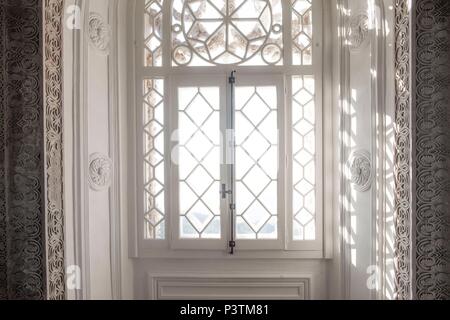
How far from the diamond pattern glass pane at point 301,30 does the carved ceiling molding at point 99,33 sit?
4.29 feet

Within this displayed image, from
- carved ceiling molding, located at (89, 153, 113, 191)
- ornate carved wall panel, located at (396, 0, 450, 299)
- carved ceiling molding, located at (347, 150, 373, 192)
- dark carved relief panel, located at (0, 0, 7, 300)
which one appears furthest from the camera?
carved ceiling molding, located at (89, 153, 113, 191)

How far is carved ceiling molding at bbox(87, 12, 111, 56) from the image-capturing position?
2015 mm

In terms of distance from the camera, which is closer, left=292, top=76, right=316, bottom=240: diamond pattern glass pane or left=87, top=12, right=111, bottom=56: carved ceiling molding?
left=87, top=12, right=111, bottom=56: carved ceiling molding

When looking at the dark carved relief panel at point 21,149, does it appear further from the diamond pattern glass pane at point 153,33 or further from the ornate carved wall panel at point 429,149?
the ornate carved wall panel at point 429,149

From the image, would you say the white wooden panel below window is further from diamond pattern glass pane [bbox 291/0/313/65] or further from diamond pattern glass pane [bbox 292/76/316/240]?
diamond pattern glass pane [bbox 291/0/313/65]

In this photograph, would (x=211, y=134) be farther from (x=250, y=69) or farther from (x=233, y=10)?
(x=233, y=10)

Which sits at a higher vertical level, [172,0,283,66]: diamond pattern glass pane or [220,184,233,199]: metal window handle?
[172,0,283,66]: diamond pattern glass pane

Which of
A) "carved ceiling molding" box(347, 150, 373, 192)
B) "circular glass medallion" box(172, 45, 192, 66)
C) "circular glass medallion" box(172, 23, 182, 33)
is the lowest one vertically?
"carved ceiling molding" box(347, 150, 373, 192)

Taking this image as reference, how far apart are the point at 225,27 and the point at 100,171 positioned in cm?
135

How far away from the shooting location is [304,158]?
2.29 m

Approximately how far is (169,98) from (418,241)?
1.74 m

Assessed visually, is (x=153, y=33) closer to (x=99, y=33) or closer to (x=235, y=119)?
(x=99, y=33)

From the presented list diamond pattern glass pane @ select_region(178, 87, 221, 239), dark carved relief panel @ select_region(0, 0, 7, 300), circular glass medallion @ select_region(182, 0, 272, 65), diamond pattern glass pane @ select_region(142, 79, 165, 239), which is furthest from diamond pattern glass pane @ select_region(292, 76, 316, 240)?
dark carved relief panel @ select_region(0, 0, 7, 300)

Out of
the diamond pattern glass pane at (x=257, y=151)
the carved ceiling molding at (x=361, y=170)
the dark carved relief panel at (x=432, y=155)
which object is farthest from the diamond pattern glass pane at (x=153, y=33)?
the dark carved relief panel at (x=432, y=155)
